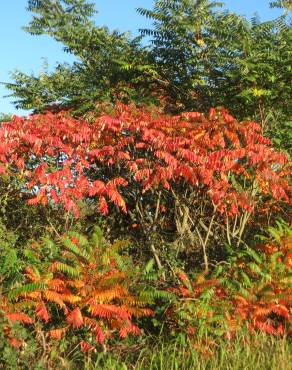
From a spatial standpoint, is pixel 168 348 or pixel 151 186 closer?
pixel 168 348

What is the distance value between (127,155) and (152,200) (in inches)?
47.9

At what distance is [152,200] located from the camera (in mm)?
7840

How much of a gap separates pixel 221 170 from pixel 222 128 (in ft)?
2.08

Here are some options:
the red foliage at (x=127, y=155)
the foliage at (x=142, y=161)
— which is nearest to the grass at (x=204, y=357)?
the foliage at (x=142, y=161)

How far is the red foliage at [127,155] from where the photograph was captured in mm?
6691

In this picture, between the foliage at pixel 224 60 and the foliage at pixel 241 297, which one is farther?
the foliage at pixel 224 60

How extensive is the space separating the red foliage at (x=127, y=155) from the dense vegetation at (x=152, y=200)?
2cm

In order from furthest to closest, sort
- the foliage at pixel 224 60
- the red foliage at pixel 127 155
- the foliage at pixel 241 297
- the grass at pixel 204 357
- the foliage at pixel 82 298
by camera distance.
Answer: the foliage at pixel 224 60 < the red foliage at pixel 127 155 < the foliage at pixel 241 297 < the foliage at pixel 82 298 < the grass at pixel 204 357

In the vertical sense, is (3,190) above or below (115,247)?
above

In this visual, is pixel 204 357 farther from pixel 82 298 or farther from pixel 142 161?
pixel 142 161

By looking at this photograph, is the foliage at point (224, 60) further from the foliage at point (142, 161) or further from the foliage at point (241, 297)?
the foliage at point (241, 297)

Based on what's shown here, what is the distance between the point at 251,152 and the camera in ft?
23.1

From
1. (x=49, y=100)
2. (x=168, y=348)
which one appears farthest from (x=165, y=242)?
(x=49, y=100)

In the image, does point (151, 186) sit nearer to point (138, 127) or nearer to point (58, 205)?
point (138, 127)
